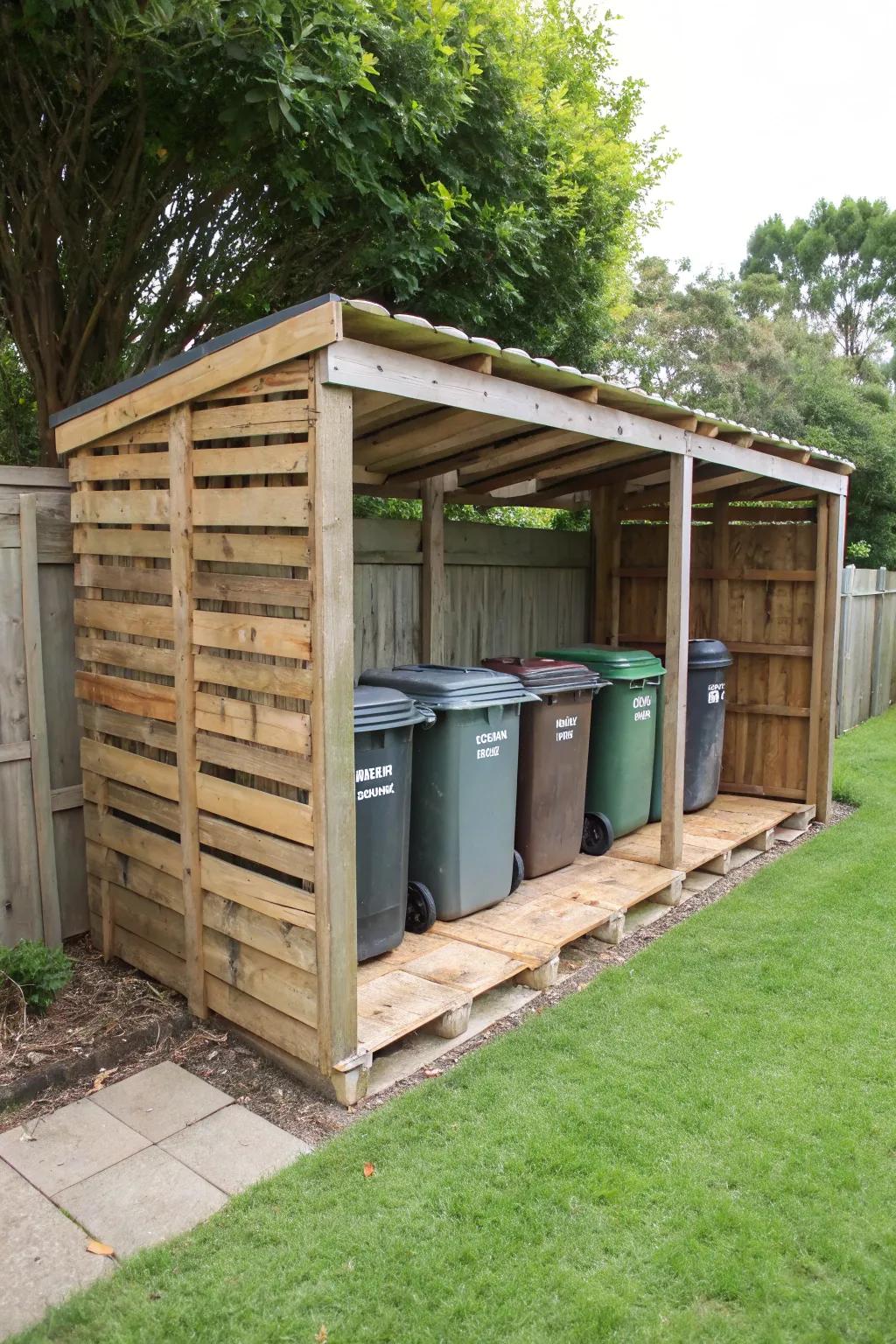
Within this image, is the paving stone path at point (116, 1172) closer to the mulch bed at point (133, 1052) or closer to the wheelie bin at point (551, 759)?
the mulch bed at point (133, 1052)

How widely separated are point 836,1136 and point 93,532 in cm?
364

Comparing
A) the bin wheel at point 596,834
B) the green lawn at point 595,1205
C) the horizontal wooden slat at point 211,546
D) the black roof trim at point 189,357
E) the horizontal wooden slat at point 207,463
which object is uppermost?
the black roof trim at point 189,357

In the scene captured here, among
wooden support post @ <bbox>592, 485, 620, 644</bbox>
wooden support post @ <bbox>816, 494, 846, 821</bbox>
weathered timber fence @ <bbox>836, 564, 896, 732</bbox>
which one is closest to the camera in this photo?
wooden support post @ <bbox>816, 494, 846, 821</bbox>

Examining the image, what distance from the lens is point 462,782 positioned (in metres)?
4.38

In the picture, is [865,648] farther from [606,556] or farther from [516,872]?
[516,872]

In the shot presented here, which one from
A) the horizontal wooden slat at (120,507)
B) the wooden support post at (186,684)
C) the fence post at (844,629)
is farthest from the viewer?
the fence post at (844,629)

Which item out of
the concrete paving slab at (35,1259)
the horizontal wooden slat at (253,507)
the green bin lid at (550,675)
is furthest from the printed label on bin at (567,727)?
the concrete paving slab at (35,1259)

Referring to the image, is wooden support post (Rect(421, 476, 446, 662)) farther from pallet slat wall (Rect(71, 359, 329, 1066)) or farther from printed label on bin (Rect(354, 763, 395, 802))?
pallet slat wall (Rect(71, 359, 329, 1066))

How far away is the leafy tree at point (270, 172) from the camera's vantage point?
15.5 feet

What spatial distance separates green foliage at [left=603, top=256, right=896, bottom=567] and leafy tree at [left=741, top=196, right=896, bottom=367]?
2.85m

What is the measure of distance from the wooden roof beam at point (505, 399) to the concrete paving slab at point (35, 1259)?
102 inches

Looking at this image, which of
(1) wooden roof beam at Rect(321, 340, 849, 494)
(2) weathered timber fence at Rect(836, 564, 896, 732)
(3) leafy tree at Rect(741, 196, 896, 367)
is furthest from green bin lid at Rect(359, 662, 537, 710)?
(3) leafy tree at Rect(741, 196, 896, 367)

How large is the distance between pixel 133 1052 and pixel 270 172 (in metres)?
4.84

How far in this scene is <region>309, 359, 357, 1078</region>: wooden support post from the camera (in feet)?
9.94
